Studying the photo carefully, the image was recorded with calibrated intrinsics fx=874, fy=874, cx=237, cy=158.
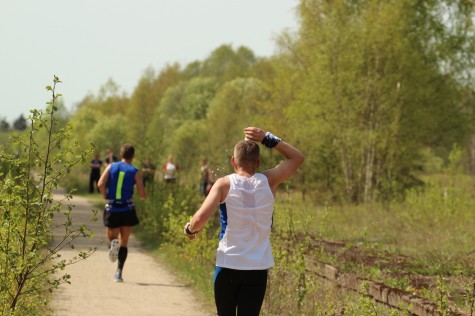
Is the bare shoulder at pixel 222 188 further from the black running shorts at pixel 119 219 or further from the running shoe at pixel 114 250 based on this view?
the running shoe at pixel 114 250

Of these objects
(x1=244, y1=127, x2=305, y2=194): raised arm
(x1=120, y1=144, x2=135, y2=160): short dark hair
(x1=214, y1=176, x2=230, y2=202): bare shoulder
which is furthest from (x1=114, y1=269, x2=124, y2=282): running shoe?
(x1=214, y1=176, x2=230, y2=202): bare shoulder

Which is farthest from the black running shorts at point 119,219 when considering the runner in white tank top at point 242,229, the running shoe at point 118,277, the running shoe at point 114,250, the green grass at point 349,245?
the runner in white tank top at point 242,229

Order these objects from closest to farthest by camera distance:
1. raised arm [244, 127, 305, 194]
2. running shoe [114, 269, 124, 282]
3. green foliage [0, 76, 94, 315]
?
raised arm [244, 127, 305, 194], green foliage [0, 76, 94, 315], running shoe [114, 269, 124, 282]

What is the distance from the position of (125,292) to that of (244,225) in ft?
19.4

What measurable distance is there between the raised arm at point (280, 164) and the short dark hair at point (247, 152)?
0.29 ft

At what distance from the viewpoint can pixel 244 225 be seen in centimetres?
568

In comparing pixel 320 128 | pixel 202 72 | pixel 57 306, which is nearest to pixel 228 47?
pixel 202 72

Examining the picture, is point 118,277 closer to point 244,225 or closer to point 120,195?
point 120,195

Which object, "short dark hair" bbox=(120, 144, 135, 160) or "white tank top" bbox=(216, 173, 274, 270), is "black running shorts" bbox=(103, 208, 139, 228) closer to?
"short dark hair" bbox=(120, 144, 135, 160)

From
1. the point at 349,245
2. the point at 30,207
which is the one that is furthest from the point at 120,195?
the point at 30,207

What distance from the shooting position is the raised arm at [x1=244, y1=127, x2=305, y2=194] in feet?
19.1

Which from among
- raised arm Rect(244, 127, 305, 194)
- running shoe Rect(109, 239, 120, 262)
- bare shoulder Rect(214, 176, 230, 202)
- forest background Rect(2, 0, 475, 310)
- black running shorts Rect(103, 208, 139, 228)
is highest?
forest background Rect(2, 0, 475, 310)

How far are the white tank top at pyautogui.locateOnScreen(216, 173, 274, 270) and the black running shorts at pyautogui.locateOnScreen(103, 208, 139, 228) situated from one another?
651 centimetres

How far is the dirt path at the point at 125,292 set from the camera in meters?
9.77
